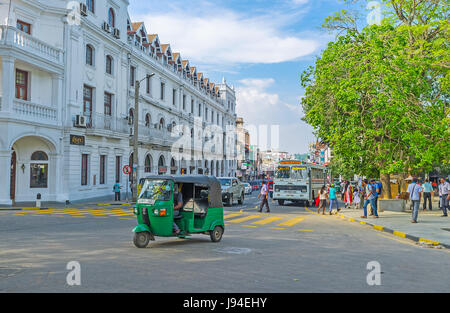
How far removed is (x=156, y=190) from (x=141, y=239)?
49.4 inches

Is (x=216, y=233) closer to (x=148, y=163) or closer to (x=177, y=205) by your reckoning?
(x=177, y=205)

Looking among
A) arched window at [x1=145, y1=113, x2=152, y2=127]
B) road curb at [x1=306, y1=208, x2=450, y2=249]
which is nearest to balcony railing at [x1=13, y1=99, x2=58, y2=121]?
arched window at [x1=145, y1=113, x2=152, y2=127]

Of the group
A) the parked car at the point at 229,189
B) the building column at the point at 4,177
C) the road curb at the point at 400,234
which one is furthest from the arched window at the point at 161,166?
the road curb at the point at 400,234

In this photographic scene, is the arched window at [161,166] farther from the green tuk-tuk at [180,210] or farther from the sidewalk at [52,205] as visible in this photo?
the green tuk-tuk at [180,210]

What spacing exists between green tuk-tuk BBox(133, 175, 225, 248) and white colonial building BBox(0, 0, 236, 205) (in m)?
16.6

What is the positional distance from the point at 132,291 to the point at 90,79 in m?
28.1

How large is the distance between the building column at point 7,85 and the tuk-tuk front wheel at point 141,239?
1731 cm

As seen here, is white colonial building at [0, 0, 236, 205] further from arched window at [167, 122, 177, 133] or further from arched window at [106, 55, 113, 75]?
arched window at [167, 122, 177, 133]

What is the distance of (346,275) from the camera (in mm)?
7379

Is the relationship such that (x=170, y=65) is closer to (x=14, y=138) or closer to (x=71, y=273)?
(x=14, y=138)

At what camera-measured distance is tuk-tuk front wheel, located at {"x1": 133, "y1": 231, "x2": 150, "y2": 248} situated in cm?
991

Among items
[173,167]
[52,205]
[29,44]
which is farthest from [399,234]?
[173,167]
